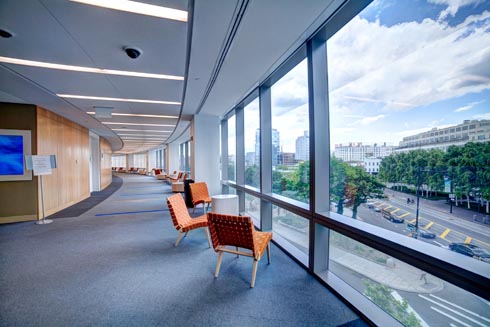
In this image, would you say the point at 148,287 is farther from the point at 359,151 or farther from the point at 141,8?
the point at 141,8

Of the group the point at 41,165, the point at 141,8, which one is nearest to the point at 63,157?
the point at 41,165

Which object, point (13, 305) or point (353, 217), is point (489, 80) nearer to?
point (353, 217)

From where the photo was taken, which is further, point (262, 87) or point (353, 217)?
point (262, 87)

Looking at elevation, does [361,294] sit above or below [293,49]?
below

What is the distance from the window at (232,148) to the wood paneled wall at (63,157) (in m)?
4.87

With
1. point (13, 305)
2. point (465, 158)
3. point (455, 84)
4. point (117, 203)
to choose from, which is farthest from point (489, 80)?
point (117, 203)

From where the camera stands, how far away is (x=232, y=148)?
6.41 m

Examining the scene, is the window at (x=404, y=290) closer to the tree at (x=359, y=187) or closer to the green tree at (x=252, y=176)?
the tree at (x=359, y=187)

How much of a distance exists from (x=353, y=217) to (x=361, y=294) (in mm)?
785

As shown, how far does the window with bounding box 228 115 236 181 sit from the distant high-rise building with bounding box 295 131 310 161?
300 cm

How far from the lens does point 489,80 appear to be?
1312 mm

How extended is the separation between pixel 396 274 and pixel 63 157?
851 centimetres

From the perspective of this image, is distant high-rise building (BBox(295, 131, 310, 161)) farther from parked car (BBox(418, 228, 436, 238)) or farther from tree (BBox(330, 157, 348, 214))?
parked car (BBox(418, 228, 436, 238))

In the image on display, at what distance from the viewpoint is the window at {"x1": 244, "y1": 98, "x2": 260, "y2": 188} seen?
4711 millimetres
